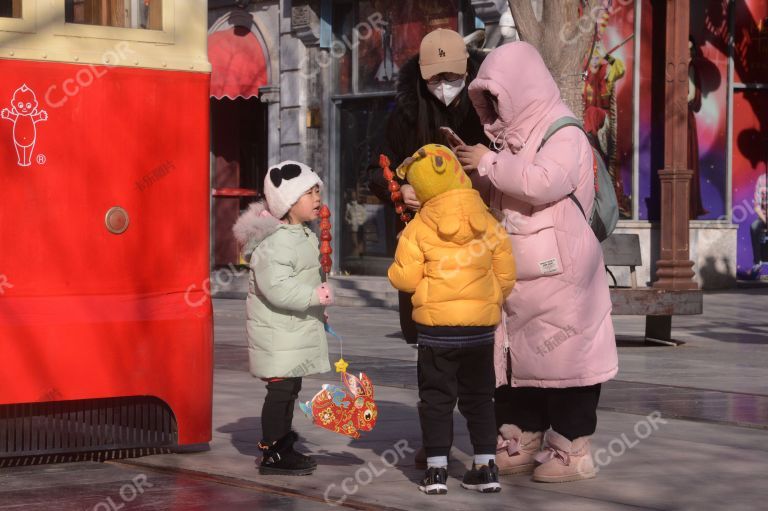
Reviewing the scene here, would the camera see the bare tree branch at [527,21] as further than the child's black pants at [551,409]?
Yes

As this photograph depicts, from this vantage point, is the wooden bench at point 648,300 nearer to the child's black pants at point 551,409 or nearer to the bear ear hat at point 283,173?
the child's black pants at point 551,409

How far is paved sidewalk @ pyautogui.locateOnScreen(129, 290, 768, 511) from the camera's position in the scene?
568 cm

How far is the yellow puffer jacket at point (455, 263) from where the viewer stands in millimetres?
5648

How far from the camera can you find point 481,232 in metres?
5.69

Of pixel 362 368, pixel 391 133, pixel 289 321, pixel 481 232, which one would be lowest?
pixel 362 368

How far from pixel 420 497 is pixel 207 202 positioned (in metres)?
1.86

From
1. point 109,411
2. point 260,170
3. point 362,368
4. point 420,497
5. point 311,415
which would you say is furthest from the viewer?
point 260,170

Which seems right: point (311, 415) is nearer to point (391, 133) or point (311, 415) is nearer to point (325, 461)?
point (325, 461)

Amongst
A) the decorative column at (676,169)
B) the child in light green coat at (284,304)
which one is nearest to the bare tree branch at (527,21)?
the decorative column at (676,169)

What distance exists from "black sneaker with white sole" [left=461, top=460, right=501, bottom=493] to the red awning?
59.3ft

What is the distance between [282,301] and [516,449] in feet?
3.81

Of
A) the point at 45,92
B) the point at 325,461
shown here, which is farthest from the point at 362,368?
the point at 45,92

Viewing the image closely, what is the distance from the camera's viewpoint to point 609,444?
22.8ft

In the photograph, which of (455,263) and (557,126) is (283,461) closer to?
(455,263)
